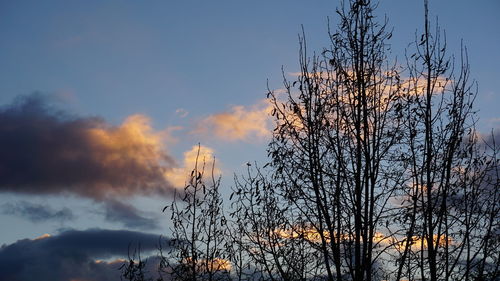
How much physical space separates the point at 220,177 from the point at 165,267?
303 cm

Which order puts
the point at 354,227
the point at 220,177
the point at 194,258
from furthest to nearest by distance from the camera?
the point at 220,177
the point at 194,258
the point at 354,227

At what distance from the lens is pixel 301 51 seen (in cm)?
968

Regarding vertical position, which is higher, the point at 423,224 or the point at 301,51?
the point at 301,51

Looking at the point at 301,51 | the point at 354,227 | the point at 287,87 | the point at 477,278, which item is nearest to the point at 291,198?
the point at 354,227

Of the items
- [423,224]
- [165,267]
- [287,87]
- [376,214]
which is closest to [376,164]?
[376,214]

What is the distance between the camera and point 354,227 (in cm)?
869

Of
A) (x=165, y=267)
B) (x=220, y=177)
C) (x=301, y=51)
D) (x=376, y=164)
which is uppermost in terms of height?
(x=301, y=51)

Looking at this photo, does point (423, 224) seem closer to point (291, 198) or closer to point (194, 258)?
point (291, 198)

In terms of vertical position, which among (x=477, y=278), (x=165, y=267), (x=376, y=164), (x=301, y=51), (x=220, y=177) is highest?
(x=301, y=51)

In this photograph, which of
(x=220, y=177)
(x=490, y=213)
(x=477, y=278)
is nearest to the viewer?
(x=477, y=278)

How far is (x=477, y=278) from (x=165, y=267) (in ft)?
26.7

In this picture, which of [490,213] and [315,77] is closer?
[315,77]

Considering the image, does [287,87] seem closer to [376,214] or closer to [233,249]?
[376,214]

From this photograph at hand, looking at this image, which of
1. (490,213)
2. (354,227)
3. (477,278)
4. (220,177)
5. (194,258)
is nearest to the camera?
(354,227)
